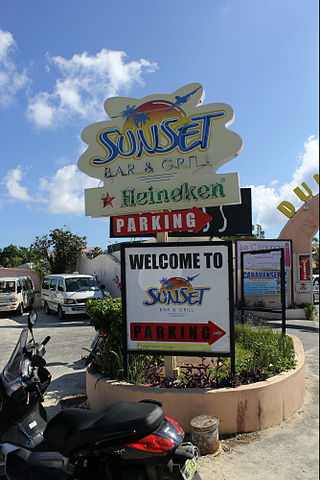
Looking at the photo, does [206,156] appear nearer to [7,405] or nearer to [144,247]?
[144,247]

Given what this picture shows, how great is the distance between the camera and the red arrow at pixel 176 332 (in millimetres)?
4551

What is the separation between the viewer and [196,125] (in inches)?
199

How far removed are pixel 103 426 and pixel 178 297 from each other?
2.39 m

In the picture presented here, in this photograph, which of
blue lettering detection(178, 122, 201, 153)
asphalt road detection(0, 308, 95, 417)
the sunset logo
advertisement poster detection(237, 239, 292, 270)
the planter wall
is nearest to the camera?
the planter wall

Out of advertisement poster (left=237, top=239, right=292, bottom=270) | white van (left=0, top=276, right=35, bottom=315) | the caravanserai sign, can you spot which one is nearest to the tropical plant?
white van (left=0, top=276, right=35, bottom=315)

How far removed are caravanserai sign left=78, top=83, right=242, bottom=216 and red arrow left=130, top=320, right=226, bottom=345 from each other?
1605 mm

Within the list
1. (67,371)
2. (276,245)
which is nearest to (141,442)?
(67,371)

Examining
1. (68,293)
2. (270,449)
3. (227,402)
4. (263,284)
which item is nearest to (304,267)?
(263,284)

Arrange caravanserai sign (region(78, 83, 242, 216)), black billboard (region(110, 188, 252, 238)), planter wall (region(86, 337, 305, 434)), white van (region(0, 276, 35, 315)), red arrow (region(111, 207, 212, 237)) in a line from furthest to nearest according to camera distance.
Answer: white van (region(0, 276, 35, 315)) → black billboard (region(110, 188, 252, 238)) → caravanserai sign (region(78, 83, 242, 216)) → red arrow (region(111, 207, 212, 237)) → planter wall (region(86, 337, 305, 434))

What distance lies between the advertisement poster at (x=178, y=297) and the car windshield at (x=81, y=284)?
1143 centimetres

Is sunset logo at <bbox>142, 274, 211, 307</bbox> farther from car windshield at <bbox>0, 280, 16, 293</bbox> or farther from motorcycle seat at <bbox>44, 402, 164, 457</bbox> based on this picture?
car windshield at <bbox>0, 280, 16, 293</bbox>

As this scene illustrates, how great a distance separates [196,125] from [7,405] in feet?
13.3

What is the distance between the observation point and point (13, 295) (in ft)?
55.2

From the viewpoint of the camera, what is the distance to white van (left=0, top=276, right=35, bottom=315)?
16609 millimetres
